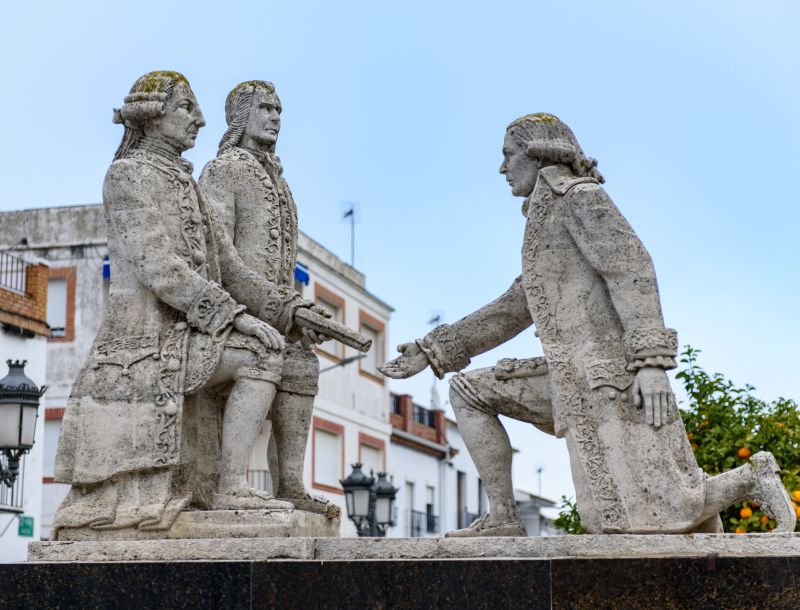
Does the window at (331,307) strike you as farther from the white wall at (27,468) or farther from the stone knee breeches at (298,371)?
the stone knee breeches at (298,371)

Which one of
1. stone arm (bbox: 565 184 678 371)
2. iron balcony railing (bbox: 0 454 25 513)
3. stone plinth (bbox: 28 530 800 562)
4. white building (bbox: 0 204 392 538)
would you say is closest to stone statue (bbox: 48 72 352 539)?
stone plinth (bbox: 28 530 800 562)

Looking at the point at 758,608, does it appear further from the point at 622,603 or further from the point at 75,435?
the point at 75,435

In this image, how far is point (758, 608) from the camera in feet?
24.1

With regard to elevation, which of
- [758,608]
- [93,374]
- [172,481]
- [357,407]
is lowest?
[758,608]

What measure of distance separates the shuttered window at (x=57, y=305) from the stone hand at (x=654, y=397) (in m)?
28.6

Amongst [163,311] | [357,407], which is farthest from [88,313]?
[163,311]

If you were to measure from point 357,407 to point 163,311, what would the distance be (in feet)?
109

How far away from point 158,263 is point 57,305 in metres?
27.9

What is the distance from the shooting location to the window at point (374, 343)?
4097cm

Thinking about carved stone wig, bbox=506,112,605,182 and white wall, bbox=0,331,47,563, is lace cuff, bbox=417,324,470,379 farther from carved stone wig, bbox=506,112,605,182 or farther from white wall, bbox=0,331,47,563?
white wall, bbox=0,331,47,563

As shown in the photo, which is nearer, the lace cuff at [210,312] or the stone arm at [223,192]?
the lace cuff at [210,312]

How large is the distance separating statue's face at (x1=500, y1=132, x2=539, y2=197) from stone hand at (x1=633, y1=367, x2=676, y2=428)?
1203 mm

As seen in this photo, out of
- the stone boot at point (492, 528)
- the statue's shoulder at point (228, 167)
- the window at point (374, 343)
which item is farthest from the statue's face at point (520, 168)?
the window at point (374, 343)

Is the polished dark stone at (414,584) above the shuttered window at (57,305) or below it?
below
